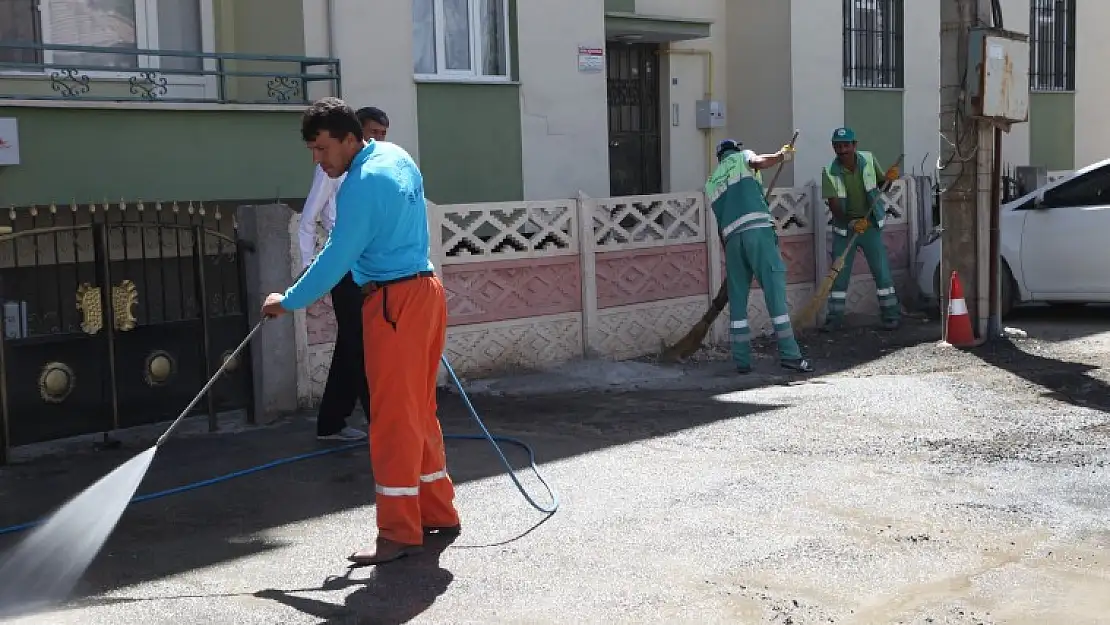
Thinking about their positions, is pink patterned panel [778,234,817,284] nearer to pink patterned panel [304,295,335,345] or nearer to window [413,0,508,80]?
window [413,0,508,80]

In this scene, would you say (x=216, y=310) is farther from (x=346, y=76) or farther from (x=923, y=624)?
(x=923, y=624)

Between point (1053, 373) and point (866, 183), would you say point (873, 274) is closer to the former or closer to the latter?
point (866, 183)

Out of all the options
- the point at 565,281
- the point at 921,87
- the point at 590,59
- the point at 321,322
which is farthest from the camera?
the point at 921,87

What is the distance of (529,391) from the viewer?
10148mm

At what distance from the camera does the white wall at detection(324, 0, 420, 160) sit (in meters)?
12.6

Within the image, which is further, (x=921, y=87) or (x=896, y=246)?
(x=921, y=87)

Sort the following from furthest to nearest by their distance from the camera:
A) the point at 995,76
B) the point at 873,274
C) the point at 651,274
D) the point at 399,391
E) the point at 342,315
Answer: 1. the point at 873,274
2. the point at 651,274
3. the point at 995,76
4. the point at 342,315
5. the point at 399,391

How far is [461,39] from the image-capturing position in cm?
1402

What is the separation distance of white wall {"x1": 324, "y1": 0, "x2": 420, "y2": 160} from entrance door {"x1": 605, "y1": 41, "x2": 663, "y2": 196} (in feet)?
13.3

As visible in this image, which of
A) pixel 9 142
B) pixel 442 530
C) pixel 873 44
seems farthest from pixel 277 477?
pixel 873 44

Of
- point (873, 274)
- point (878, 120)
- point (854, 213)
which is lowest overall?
point (873, 274)

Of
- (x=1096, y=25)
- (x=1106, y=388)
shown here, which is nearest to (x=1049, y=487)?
(x=1106, y=388)

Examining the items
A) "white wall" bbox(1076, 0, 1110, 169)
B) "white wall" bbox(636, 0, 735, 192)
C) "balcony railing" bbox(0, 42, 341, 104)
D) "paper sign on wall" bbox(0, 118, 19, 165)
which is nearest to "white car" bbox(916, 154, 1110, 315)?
"white wall" bbox(636, 0, 735, 192)

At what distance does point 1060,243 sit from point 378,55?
691 cm
